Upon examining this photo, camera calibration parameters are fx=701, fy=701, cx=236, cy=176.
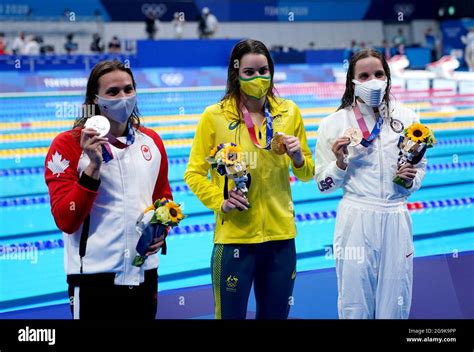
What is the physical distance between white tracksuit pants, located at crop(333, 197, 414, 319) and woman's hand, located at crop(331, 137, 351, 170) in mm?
192

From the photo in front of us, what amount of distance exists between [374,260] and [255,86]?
0.88 metres

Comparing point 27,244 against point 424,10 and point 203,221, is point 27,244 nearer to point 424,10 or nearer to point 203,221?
point 203,221

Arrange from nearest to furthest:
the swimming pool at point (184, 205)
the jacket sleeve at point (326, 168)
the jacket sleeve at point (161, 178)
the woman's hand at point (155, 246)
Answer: the woman's hand at point (155, 246)
the jacket sleeve at point (161, 178)
the jacket sleeve at point (326, 168)
the swimming pool at point (184, 205)

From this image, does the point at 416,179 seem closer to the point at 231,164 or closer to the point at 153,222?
Answer: the point at 231,164

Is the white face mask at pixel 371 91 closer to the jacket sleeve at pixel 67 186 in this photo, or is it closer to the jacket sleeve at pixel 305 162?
the jacket sleeve at pixel 305 162

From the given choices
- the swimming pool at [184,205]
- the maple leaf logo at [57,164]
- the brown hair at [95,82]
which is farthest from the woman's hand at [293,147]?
the swimming pool at [184,205]

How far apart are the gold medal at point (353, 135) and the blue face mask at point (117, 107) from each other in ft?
2.98

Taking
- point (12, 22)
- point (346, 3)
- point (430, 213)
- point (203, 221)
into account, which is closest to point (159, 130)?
point (346, 3)

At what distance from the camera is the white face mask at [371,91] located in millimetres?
2916

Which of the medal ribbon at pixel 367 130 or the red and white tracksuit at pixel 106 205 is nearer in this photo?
the red and white tracksuit at pixel 106 205

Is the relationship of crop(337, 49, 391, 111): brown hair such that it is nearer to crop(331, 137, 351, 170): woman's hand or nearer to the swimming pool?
crop(331, 137, 351, 170): woman's hand

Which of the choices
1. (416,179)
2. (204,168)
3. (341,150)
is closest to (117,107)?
(204,168)

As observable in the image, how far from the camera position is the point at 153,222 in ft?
8.25

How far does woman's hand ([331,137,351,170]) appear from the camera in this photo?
9.37 feet
